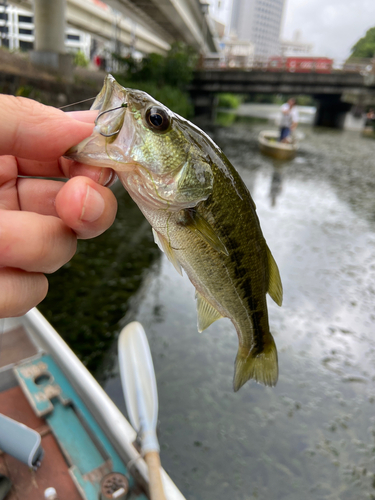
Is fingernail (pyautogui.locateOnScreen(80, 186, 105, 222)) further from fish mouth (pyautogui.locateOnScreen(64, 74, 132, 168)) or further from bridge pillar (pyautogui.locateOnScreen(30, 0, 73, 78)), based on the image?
bridge pillar (pyautogui.locateOnScreen(30, 0, 73, 78))

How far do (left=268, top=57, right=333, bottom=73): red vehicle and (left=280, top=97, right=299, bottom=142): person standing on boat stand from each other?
19.3m

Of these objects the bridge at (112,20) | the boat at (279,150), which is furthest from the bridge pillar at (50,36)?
the boat at (279,150)

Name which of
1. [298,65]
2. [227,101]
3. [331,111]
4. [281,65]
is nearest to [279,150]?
[281,65]

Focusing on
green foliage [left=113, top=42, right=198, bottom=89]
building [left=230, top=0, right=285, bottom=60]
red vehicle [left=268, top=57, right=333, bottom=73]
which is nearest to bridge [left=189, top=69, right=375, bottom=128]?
red vehicle [left=268, top=57, right=333, bottom=73]

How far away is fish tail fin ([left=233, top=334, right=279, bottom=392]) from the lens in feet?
5.52

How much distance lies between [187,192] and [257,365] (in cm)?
97

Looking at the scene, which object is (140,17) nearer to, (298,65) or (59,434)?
(298,65)

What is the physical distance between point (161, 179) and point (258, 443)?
12.5ft

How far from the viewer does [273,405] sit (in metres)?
4.39

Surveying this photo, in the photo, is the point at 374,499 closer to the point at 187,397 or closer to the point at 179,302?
the point at 187,397

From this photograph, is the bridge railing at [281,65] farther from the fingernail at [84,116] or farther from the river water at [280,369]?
the fingernail at [84,116]

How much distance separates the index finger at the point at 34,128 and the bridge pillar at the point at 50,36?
1493 centimetres

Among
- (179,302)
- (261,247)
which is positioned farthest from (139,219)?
(261,247)

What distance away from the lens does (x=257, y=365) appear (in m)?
1.70
